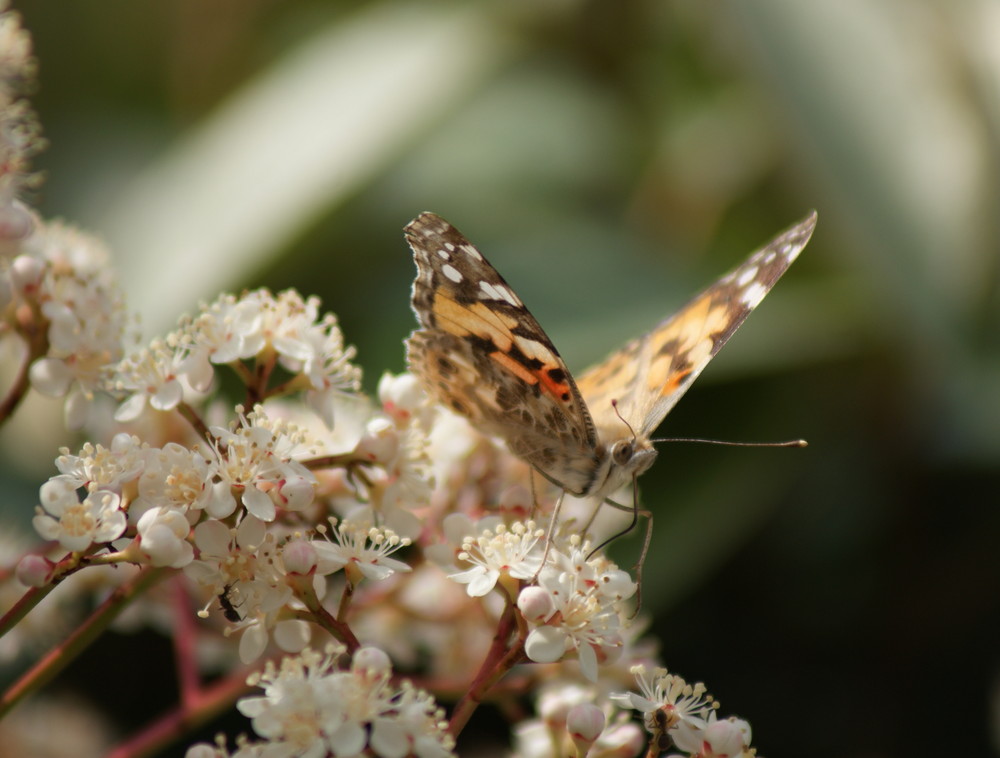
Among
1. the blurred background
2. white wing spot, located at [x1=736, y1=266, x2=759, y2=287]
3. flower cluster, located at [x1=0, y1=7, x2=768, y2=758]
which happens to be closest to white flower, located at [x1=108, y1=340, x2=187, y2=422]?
flower cluster, located at [x1=0, y1=7, x2=768, y2=758]

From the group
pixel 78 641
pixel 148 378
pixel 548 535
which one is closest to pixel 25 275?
pixel 148 378

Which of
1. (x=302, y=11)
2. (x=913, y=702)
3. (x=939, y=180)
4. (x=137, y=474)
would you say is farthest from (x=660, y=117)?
(x=137, y=474)

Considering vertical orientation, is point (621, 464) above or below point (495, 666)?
above

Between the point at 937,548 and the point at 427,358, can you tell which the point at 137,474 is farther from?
the point at 937,548

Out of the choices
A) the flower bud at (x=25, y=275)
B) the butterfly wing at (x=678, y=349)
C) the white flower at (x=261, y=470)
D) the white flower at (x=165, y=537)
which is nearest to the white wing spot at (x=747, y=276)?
the butterfly wing at (x=678, y=349)

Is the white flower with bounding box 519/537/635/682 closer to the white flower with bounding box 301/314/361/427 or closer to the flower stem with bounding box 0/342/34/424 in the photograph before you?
the white flower with bounding box 301/314/361/427

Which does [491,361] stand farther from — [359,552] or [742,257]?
[742,257]
